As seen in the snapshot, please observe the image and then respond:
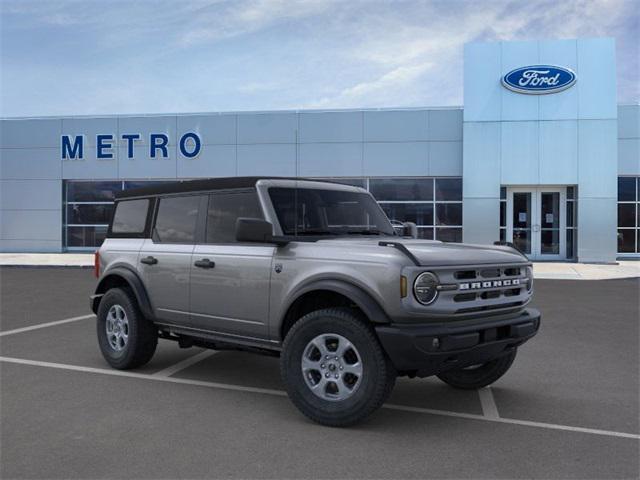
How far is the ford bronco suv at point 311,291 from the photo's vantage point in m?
4.46

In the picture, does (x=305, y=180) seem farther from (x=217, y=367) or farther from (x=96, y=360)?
(x=96, y=360)

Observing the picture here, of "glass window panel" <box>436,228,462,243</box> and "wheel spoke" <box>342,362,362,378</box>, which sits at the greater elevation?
"glass window panel" <box>436,228,462,243</box>

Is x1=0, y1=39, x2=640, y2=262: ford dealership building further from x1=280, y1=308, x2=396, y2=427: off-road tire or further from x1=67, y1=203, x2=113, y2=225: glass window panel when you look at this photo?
x1=280, y1=308, x2=396, y2=427: off-road tire

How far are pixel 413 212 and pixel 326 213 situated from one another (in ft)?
62.8

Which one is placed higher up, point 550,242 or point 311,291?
point 550,242

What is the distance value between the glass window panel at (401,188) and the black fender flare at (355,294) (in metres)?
19.7

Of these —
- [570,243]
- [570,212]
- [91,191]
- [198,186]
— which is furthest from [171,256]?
[91,191]

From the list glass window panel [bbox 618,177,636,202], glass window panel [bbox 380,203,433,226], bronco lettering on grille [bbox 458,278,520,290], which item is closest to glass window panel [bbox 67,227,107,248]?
glass window panel [bbox 380,203,433,226]

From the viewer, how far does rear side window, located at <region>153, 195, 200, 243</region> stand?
6081 millimetres

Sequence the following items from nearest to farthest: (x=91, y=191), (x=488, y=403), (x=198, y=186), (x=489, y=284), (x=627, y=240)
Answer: (x=489, y=284)
(x=488, y=403)
(x=198, y=186)
(x=627, y=240)
(x=91, y=191)

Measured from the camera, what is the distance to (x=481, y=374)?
224 inches

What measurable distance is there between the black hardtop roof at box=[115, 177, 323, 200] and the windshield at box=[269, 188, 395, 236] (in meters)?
0.22

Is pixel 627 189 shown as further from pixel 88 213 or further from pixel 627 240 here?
pixel 88 213

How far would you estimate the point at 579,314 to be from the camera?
10.7m
